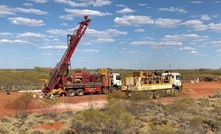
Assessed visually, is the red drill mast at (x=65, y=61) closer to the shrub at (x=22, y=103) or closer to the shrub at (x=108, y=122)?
the shrub at (x=22, y=103)

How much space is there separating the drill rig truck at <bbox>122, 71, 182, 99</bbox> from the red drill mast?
23.1ft

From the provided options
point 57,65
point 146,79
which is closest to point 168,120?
point 146,79

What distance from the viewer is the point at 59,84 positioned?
123 ft

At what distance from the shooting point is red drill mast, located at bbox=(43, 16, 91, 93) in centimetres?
3634

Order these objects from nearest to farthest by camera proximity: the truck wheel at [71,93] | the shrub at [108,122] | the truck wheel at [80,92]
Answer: the shrub at [108,122] → the truck wheel at [71,93] → the truck wheel at [80,92]

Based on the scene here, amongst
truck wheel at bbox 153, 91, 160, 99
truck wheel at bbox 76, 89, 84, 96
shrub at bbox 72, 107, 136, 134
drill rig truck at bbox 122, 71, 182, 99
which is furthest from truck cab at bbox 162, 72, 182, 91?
shrub at bbox 72, 107, 136, 134

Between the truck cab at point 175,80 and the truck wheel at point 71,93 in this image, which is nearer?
the truck wheel at point 71,93

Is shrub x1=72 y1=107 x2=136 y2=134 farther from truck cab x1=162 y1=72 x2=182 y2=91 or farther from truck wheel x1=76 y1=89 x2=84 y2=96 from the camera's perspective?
truck cab x1=162 y1=72 x2=182 y2=91

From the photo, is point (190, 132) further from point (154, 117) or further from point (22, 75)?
point (22, 75)

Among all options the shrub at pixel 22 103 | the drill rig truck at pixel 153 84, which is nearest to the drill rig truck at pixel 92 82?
the drill rig truck at pixel 153 84

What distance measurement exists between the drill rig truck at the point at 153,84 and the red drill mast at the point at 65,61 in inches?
277

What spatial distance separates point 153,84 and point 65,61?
10471mm

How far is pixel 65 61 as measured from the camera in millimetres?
36469

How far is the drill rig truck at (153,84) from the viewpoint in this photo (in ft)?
117
